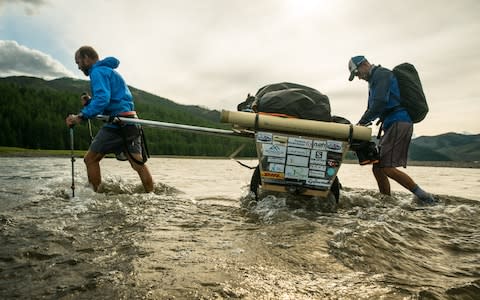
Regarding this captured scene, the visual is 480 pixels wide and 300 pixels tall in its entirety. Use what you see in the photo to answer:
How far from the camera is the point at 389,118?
277 inches

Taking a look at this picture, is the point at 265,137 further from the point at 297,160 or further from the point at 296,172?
the point at 296,172

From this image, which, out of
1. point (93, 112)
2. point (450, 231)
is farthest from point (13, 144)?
point (450, 231)

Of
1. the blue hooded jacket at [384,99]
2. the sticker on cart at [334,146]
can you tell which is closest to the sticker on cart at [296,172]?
the sticker on cart at [334,146]

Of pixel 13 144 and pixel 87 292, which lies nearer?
pixel 87 292

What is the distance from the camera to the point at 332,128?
5.20 m

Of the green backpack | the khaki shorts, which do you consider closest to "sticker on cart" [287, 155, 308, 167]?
the khaki shorts

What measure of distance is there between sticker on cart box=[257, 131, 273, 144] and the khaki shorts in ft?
10.6

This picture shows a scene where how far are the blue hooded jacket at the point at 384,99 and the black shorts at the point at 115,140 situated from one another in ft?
17.0

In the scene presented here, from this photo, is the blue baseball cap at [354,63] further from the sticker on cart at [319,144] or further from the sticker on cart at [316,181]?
the sticker on cart at [316,181]

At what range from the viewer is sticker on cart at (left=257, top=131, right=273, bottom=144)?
524 centimetres

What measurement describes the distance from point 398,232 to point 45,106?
117 meters

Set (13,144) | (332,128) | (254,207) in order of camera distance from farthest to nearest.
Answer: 1. (13,144)
2. (254,207)
3. (332,128)

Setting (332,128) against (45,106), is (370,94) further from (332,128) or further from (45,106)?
(45,106)

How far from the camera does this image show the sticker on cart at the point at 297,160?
5.28 metres
